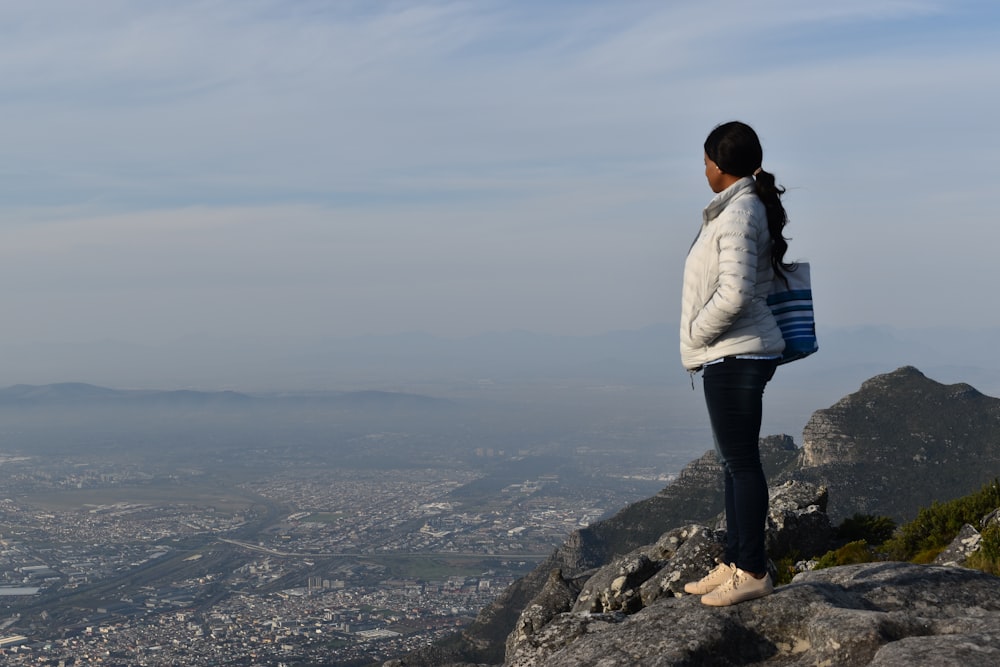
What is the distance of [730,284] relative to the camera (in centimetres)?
746

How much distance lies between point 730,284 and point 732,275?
0.24 feet

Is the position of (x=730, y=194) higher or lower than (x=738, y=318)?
higher

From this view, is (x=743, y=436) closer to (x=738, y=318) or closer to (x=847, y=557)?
(x=738, y=318)

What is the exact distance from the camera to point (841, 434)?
71.7 metres

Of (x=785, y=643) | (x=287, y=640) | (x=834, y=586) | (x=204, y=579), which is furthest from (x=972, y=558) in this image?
(x=204, y=579)

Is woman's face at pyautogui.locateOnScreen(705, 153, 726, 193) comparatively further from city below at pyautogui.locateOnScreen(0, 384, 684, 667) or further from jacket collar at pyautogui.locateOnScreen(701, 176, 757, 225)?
city below at pyautogui.locateOnScreen(0, 384, 684, 667)

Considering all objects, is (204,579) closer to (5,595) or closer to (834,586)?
Result: (5,595)

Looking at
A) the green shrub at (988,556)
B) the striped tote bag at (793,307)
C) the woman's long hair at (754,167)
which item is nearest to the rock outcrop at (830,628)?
the striped tote bag at (793,307)

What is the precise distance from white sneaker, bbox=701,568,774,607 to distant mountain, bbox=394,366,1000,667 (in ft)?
157

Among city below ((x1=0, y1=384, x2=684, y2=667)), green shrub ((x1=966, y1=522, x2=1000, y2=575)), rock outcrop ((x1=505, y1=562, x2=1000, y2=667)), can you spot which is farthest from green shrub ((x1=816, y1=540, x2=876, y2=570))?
city below ((x1=0, y1=384, x2=684, y2=667))

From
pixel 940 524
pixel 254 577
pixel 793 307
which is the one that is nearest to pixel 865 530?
pixel 940 524

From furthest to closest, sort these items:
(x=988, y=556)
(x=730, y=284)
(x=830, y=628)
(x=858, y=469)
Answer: (x=858, y=469), (x=988, y=556), (x=730, y=284), (x=830, y=628)

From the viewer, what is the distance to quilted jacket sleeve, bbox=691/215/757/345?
744 centimetres

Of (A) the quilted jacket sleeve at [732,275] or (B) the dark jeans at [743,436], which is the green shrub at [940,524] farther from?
(A) the quilted jacket sleeve at [732,275]
